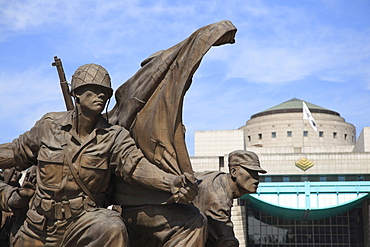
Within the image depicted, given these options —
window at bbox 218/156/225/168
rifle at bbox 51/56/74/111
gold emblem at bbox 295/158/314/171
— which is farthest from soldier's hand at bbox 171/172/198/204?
gold emblem at bbox 295/158/314/171

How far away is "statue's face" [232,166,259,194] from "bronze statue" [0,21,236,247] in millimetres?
898

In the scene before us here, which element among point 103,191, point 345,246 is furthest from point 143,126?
point 345,246

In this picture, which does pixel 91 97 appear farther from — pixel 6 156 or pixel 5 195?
pixel 5 195

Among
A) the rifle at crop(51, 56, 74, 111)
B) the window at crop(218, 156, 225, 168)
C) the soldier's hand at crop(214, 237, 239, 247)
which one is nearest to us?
the soldier's hand at crop(214, 237, 239, 247)

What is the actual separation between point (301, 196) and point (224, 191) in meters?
39.3

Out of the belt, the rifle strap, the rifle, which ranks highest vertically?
the rifle

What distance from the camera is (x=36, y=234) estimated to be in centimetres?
622

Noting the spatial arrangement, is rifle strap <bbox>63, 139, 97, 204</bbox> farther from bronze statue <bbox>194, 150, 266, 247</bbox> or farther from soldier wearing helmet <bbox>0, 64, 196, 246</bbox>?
bronze statue <bbox>194, 150, 266, 247</bbox>

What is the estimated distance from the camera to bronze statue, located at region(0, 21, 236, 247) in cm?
613

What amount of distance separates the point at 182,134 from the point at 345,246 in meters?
45.1

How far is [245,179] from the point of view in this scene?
24.7 ft

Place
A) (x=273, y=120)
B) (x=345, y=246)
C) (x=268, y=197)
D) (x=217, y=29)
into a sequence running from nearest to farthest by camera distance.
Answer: (x=217, y=29)
(x=268, y=197)
(x=345, y=246)
(x=273, y=120)

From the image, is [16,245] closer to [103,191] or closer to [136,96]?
[103,191]

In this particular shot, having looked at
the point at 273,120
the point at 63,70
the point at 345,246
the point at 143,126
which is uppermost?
the point at 273,120
